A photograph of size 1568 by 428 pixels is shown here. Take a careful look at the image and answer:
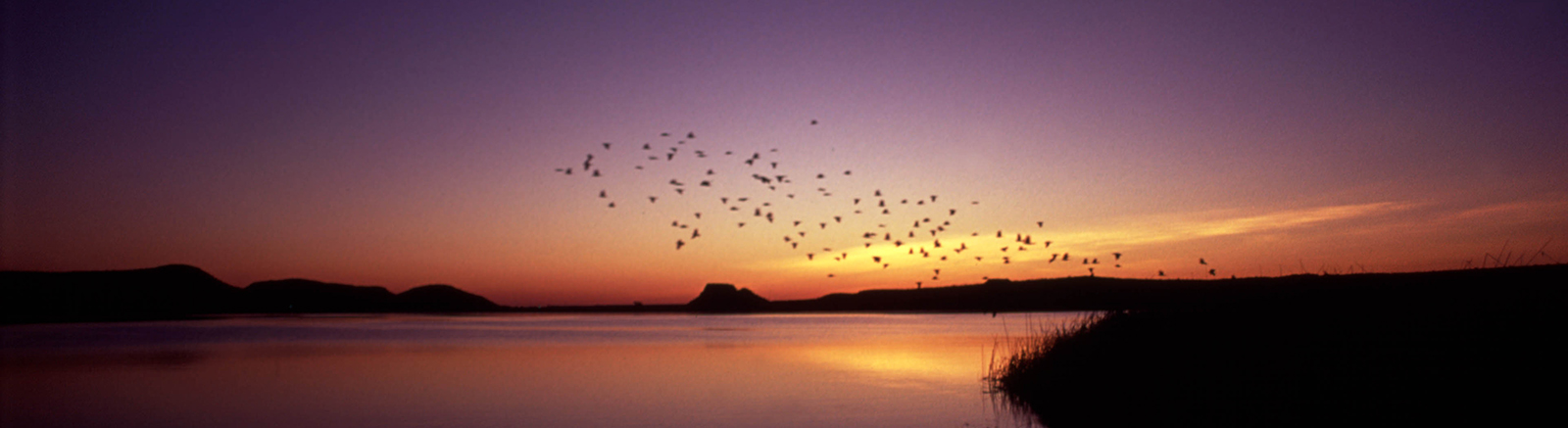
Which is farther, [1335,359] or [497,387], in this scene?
[497,387]

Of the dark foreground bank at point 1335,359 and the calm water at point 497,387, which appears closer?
the dark foreground bank at point 1335,359

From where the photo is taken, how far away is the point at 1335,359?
654 inches

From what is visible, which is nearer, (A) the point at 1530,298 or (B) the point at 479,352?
(A) the point at 1530,298

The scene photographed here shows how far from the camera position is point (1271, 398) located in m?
16.7

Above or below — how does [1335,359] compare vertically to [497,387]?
above

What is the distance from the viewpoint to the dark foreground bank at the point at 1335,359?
14.5 m

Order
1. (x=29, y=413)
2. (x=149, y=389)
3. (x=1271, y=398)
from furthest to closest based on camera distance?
(x=149, y=389), (x=29, y=413), (x=1271, y=398)

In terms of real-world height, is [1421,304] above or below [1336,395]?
above

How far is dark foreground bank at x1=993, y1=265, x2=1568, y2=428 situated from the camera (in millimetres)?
14547

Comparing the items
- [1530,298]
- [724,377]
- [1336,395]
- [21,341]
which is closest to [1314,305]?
[1530,298]

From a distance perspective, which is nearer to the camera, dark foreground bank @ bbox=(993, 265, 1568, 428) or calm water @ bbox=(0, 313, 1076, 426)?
dark foreground bank @ bbox=(993, 265, 1568, 428)

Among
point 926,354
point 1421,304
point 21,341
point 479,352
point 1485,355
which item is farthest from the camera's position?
point 21,341

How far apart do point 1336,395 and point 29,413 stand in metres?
29.2

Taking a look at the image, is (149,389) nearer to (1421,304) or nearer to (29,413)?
(29,413)
